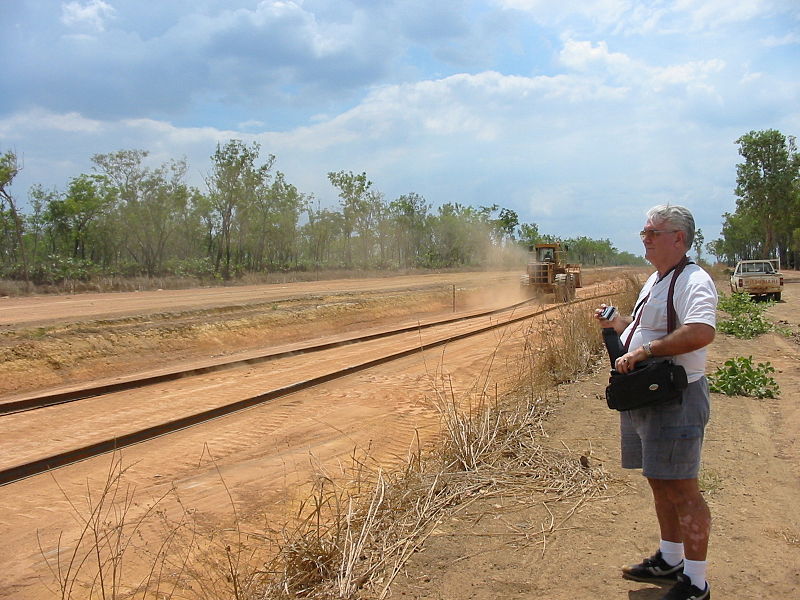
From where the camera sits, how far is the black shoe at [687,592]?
3.10 meters

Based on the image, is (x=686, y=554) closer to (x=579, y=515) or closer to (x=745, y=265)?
(x=579, y=515)

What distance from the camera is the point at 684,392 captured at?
312 cm

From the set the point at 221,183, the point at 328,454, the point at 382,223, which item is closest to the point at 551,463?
the point at 328,454

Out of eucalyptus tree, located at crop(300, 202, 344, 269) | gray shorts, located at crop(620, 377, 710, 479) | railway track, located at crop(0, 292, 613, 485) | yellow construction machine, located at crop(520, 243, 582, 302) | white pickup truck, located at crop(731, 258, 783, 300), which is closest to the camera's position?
gray shorts, located at crop(620, 377, 710, 479)

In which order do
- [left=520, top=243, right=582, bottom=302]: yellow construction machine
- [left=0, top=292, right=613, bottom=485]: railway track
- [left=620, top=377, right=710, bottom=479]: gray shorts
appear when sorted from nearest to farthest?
[left=620, top=377, right=710, bottom=479]: gray shorts, [left=0, top=292, right=613, bottom=485]: railway track, [left=520, top=243, right=582, bottom=302]: yellow construction machine

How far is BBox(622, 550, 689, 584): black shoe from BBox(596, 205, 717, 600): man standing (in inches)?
3.5

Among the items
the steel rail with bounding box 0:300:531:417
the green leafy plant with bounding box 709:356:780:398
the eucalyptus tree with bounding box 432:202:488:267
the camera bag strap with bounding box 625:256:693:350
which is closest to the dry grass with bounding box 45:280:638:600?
the camera bag strap with bounding box 625:256:693:350

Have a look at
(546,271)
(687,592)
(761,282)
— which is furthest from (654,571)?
(761,282)

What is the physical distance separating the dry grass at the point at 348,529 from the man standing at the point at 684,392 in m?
1.08

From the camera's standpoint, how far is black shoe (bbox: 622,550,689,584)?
133 inches

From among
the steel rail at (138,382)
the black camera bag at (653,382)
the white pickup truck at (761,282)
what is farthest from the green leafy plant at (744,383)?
the white pickup truck at (761,282)

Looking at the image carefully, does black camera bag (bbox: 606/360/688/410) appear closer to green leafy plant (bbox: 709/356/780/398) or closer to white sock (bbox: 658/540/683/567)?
white sock (bbox: 658/540/683/567)

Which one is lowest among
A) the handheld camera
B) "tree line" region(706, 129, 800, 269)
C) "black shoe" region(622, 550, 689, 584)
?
"black shoe" region(622, 550, 689, 584)

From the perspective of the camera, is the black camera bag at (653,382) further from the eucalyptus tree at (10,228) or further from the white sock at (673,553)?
the eucalyptus tree at (10,228)
